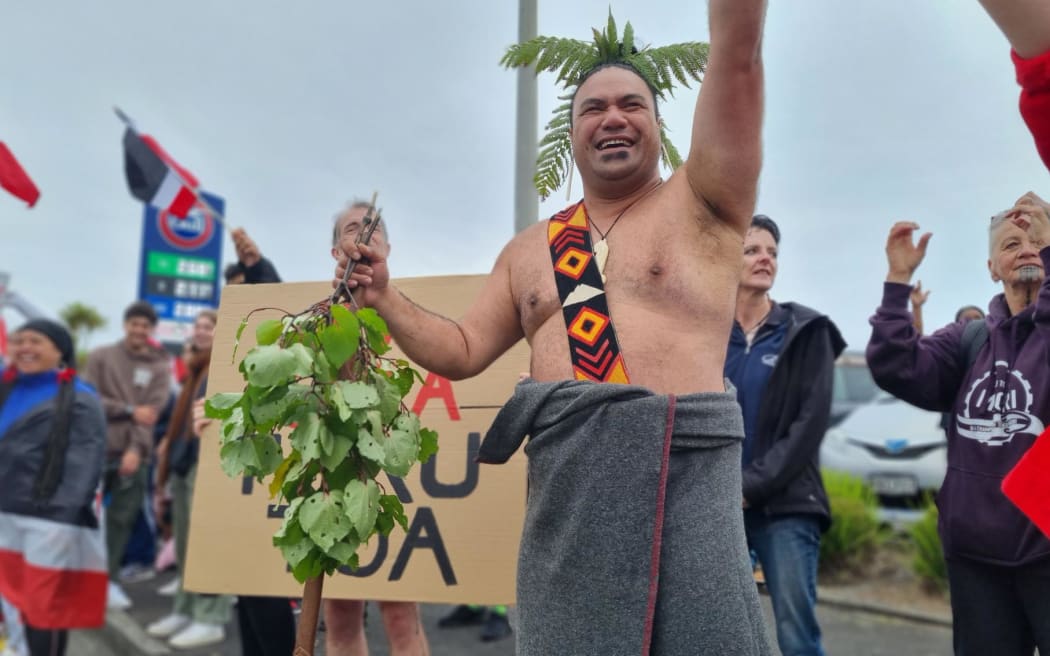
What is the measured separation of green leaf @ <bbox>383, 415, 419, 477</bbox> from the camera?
1.77m

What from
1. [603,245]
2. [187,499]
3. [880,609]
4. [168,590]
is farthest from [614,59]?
[168,590]

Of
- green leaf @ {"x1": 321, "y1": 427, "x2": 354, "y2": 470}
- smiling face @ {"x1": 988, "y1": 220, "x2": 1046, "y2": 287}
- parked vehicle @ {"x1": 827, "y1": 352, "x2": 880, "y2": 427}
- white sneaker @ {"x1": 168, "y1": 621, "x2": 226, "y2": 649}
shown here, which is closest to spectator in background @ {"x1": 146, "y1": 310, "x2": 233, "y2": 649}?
white sneaker @ {"x1": 168, "y1": 621, "x2": 226, "y2": 649}

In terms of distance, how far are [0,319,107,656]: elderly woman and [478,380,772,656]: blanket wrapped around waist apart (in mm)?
3620

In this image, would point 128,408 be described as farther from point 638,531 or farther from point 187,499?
point 638,531

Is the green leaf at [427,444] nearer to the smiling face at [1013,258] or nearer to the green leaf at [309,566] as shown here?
the green leaf at [309,566]

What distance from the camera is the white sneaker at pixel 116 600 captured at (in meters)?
6.00

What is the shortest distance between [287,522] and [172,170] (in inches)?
207

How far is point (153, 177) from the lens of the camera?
6266 mm

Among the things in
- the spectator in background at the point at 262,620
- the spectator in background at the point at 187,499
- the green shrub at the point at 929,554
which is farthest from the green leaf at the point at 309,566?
the green shrub at the point at 929,554

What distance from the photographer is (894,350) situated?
259 cm

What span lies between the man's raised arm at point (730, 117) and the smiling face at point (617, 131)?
199 millimetres

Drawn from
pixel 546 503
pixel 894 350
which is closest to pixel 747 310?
pixel 894 350

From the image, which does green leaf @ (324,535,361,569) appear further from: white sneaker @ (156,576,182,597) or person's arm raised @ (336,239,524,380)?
white sneaker @ (156,576,182,597)

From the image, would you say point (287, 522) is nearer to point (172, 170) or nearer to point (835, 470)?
point (172, 170)
